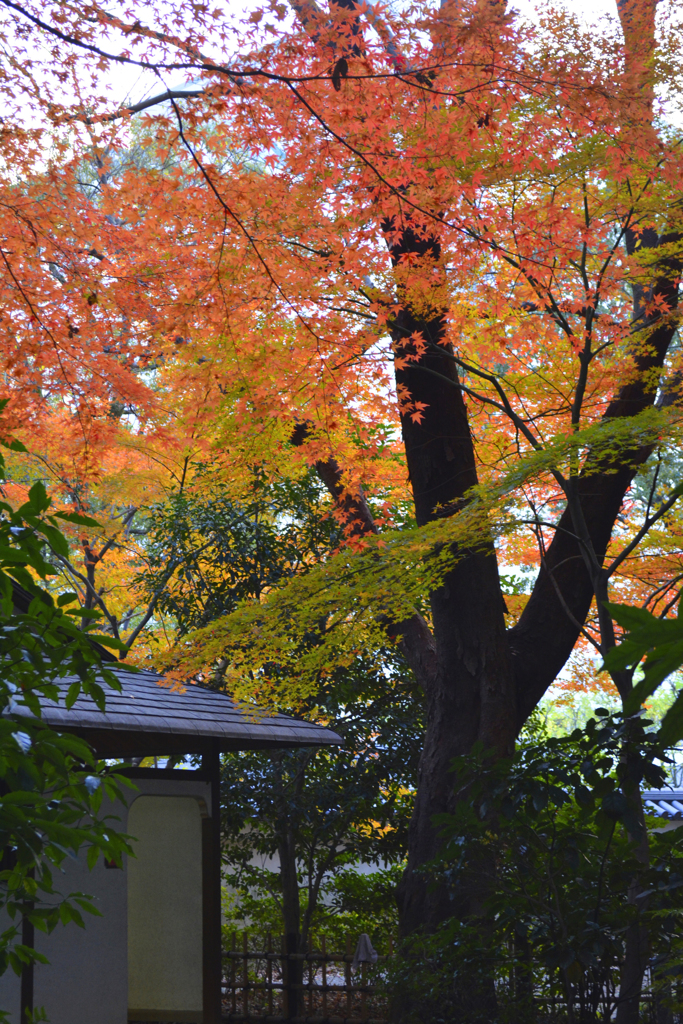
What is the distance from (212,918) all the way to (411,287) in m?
5.69

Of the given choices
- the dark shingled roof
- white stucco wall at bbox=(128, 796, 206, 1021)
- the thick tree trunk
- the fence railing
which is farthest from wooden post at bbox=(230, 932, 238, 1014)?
the thick tree trunk

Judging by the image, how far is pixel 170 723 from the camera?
641 centimetres

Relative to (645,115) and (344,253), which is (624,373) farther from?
(344,253)

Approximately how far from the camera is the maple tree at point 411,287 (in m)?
4.73

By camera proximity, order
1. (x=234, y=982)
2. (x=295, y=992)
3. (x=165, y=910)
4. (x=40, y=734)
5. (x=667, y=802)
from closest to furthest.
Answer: (x=40, y=734) → (x=295, y=992) → (x=234, y=982) → (x=165, y=910) → (x=667, y=802)

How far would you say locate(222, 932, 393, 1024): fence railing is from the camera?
762cm

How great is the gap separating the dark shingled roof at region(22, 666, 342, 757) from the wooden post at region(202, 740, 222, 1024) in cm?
40

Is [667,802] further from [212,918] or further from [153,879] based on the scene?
[212,918]

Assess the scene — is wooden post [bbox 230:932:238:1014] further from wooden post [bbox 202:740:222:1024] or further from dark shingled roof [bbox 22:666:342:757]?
dark shingled roof [bbox 22:666:342:757]

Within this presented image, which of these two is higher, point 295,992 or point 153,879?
point 153,879

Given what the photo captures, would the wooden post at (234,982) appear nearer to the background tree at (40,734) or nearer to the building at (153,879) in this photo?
the building at (153,879)

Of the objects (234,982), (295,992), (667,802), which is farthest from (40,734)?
(667,802)

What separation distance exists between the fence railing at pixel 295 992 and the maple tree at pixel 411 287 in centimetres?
214

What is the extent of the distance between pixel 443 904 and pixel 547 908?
9.22ft
